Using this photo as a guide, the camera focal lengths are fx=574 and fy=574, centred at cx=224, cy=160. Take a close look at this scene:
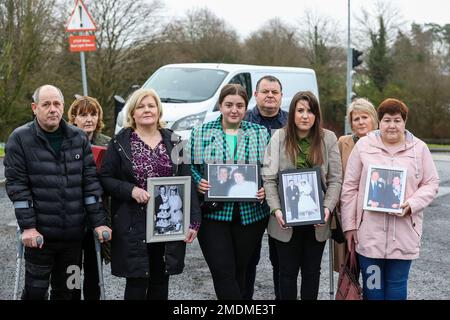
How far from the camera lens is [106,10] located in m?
33.0

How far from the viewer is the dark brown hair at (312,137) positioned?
170 inches

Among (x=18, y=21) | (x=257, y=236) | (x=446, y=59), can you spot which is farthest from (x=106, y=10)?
(x=257, y=236)

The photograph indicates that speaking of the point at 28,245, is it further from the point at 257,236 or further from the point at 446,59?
the point at 446,59

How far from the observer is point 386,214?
13.6 feet

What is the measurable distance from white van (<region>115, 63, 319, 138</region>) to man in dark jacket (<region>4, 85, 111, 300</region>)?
22.0 ft

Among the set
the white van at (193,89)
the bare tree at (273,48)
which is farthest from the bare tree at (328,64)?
the white van at (193,89)

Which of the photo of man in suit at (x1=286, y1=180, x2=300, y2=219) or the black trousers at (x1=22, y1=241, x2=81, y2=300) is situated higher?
the photo of man in suit at (x1=286, y1=180, x2=300, y2=219)

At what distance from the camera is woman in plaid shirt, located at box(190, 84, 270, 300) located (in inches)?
171

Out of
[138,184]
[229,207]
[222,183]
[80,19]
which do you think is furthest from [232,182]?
[80,19]

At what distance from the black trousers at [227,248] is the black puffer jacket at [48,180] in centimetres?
91

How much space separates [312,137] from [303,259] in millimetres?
932

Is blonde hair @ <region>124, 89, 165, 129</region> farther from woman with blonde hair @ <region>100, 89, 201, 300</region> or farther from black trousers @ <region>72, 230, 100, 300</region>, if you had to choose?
black trousers @ <region>72, 230, 100, 300</region>

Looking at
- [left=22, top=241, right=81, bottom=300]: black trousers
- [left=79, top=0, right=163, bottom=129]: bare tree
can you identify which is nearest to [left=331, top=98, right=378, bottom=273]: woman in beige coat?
[left=22, top=241, right=81, bottom=300]: black trousers

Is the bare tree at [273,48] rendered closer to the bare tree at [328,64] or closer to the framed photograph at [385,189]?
the bare tree at [328,64]
